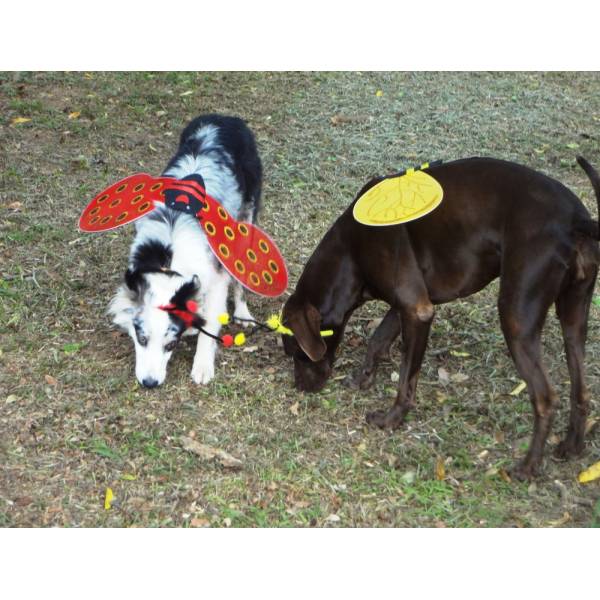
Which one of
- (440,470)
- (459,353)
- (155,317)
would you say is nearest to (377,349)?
(459,353)

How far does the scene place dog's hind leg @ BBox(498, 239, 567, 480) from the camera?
173 inches

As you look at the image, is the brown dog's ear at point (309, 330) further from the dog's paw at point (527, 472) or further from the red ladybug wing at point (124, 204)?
the dog's paw at point (527, 472)

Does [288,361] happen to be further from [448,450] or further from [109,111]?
[109,111]

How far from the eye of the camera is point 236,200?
6.34 meters

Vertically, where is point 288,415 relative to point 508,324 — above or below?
below

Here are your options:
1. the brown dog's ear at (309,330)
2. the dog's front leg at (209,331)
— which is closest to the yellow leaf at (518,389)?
the brown dog's ear at (309,330)

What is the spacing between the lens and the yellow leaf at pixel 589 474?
4680 mm

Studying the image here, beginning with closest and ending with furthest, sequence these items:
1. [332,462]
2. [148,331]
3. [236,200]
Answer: [332,462] < [148,331] < [236,200]

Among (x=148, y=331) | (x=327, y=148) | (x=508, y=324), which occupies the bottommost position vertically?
(x=327, y=148)

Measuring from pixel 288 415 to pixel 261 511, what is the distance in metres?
0.88

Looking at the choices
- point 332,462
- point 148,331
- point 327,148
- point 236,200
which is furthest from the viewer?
point 327,148

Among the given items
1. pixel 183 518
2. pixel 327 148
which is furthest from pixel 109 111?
pixel 183 518

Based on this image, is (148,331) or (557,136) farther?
(557,136)

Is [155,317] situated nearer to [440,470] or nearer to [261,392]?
[261,392]
